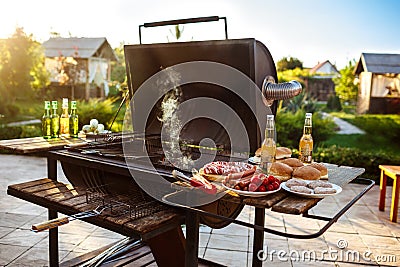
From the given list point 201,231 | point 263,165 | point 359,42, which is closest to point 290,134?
point 359,42

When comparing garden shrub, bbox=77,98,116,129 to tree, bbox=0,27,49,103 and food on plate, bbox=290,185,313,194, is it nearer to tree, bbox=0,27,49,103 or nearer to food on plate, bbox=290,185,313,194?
tree, bbox=0,27,49,103

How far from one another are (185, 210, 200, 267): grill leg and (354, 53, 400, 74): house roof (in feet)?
26.4

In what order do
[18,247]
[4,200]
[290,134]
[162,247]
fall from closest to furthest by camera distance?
[162,247], [18,247], [4,200], [290,134]

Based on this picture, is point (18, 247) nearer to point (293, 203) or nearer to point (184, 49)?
point (184, 49)

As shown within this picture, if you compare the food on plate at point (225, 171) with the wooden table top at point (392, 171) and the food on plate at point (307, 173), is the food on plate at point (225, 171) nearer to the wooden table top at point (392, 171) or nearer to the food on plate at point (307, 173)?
the food on plate at point (307, 173)

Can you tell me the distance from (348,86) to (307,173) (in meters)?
9.81

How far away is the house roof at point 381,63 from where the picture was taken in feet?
27.5

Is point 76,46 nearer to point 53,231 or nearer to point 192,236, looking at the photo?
point 53,231

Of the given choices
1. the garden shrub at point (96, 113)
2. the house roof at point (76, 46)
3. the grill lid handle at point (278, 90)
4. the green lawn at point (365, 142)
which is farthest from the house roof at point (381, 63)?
the house roof at point (76, 46)

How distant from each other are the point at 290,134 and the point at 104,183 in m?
5.24

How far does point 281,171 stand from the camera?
1869 mm

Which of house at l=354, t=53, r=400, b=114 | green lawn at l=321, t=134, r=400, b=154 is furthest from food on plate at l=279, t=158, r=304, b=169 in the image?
house at l=354, t=53, r=400, b=114

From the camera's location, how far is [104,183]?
2.34 meters

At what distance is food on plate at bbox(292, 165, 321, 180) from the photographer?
1785 millimetres
